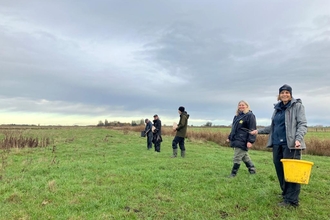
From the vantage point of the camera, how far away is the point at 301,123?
4832 mm

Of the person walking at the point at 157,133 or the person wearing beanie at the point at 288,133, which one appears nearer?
the person wearing beanie at the point at 288,133

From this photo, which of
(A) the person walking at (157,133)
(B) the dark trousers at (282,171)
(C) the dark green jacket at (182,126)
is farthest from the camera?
(A) the person walking at (157,133)

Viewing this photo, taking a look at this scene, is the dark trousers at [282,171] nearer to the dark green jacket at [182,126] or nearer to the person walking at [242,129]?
the person walking at [242,129]

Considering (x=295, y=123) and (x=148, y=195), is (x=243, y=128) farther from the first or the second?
(x=148, y=195)

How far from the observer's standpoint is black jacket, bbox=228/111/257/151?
7070 millimetres

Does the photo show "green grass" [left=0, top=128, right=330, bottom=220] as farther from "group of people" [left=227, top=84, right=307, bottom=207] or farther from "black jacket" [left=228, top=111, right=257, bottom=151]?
"black jacket" [left=228, top=111, right=257, bottom=151]

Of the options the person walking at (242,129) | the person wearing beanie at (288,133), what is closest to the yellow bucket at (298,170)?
the person wearing beanie at (288,133)

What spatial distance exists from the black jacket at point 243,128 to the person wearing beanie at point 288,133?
1.69m

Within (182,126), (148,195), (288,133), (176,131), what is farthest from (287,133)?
(176,131)

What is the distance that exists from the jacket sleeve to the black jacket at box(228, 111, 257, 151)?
214 centimetres

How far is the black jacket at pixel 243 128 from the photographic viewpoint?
707 centimetres

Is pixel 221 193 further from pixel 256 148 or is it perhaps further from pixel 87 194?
pixel 256 148

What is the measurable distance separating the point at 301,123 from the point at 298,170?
862 mm

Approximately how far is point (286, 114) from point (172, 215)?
287 cm
